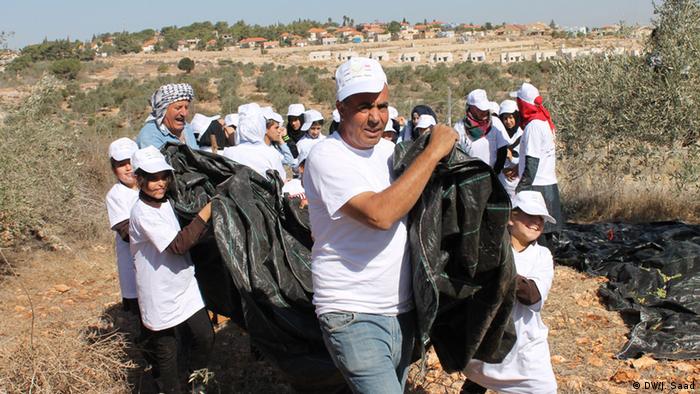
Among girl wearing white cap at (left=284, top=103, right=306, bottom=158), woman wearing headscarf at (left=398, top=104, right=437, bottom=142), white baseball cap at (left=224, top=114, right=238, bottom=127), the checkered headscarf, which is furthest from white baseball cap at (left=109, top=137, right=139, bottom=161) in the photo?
girl wearing white cap at (left=284, top=103, right=306, bottom=158)

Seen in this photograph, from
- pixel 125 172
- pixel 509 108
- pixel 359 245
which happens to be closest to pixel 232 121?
pixel 509 108

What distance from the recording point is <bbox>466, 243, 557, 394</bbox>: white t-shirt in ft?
11.6

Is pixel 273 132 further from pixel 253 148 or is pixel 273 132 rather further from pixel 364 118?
pixel 364 118

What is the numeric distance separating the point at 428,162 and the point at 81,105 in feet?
99.0

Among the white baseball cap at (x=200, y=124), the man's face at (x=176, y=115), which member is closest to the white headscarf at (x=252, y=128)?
the man's face at (x=176, y=115)

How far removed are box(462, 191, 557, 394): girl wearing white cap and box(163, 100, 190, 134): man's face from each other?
2620mm

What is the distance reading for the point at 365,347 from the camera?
8.77 feet

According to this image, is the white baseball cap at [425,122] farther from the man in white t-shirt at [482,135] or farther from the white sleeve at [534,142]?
the white sleeve at [534,142]

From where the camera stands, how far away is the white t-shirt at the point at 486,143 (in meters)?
7.46

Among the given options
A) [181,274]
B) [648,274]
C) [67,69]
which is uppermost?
[181,274]

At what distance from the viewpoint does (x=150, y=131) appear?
16.3ft

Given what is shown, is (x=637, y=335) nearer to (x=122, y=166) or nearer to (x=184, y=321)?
(x=184, y=321)

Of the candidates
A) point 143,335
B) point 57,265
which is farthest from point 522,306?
point 57,265

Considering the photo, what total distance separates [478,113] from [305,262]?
14.1 ft
